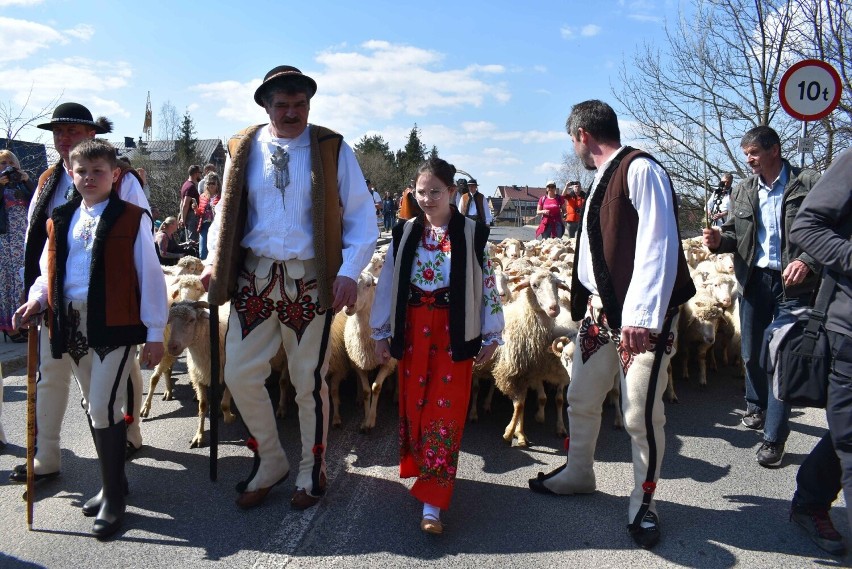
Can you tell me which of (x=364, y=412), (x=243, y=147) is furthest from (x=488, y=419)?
Result: (x=243, y=147)

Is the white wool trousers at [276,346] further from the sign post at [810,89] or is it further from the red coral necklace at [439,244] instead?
the sign post at [810,89]

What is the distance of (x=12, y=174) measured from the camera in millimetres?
5828

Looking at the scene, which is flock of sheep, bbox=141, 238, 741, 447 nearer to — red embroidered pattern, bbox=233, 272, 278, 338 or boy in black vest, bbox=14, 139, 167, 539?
boy in black vest, bbox=14, 139, 167, 539

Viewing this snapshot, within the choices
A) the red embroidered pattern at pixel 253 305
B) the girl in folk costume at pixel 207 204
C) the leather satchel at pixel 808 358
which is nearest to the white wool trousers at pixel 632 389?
the leather satchel at pixel 808 358

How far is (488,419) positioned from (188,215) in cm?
771

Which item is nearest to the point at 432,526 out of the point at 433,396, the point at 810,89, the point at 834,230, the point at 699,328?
the point at 433,396

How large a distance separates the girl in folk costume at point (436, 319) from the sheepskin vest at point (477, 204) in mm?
7299

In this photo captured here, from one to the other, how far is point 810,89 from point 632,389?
14.3 ft

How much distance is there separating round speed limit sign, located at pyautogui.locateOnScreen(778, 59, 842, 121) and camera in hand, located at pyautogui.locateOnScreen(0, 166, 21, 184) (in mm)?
7507

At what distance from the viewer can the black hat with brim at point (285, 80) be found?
3256 mm

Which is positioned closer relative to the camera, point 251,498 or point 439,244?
point 439,244

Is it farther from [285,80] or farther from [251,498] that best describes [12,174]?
[251,498]

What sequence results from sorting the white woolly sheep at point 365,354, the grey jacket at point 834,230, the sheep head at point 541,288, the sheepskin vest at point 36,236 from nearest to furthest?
1. the grey jacket at point 834,230
2. the sheepskin vest at point 36,236
3. the white woolly sheep at point 365,354
4. the sheep head at point 541,288

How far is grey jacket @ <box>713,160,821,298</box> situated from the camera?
4191 mm
